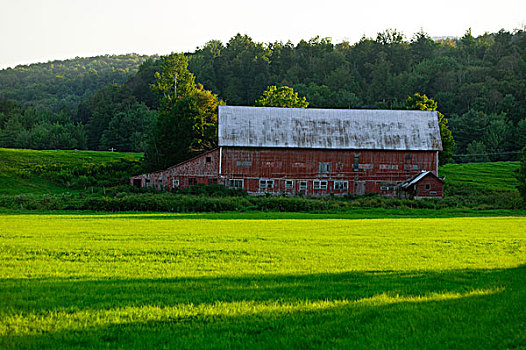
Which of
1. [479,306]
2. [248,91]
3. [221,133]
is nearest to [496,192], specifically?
[221,133]

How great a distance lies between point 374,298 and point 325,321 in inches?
74.6

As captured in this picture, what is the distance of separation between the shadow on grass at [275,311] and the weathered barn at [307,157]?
145ft

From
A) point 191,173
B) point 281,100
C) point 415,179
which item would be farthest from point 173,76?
point 415,179

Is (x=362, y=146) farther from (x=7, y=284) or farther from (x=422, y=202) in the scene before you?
(x=7, y=284)

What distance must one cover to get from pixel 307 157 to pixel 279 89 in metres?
25.2

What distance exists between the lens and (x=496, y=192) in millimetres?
59469

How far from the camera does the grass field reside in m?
7.34

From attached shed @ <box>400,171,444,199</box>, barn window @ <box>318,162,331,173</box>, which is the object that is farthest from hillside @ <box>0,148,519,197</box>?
barn window @ <box>318,162,331,173</box>

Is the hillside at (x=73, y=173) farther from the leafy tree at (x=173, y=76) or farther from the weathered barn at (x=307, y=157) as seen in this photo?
the leafy tree at (x=173, y=76)

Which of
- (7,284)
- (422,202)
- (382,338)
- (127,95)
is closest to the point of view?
(382,338)

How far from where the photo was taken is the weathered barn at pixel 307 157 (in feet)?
184

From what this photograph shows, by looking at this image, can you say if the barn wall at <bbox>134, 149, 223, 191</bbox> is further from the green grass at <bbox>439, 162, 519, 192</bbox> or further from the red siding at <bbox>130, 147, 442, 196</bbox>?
the green grass at <bbox>439, 162, 519, 192</bbox>

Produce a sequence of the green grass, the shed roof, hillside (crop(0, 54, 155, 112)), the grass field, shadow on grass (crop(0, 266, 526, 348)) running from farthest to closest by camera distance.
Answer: hillside (crop(0, 54, 155, 112))
the green grass
the shed roof
the grass field
shadow on grass (crop(0, 266, 526, 348))

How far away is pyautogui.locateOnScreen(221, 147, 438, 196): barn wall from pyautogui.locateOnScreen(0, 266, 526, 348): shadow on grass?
1740 inches
